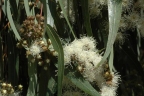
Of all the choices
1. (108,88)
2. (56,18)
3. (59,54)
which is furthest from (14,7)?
(108,88)

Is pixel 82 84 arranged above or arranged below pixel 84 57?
below

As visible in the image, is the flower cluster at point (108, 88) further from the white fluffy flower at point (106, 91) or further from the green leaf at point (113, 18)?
the green leaf at point (113, 18)

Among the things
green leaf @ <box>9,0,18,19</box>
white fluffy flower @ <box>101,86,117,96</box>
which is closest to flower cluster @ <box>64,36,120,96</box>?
white fluffy flower @ <box>101,86,117,96</box>

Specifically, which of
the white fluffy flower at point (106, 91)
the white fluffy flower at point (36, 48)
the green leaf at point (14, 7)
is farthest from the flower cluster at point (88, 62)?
the green leaf at point (14, 7)

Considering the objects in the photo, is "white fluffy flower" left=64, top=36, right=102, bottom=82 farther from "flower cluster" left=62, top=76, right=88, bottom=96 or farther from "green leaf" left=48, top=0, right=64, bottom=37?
"green leaf" left=48, top=0, right=64, bottom=37

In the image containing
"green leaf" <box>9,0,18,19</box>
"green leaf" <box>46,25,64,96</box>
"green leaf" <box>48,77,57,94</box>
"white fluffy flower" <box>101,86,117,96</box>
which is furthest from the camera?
"green leaf" <box>9,0,18,19</box>

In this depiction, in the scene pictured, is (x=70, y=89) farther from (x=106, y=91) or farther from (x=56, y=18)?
(x=56, y=18)

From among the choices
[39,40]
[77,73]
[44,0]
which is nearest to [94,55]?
[77,73]

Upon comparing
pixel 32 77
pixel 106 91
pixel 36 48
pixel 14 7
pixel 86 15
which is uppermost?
pixel 14 7

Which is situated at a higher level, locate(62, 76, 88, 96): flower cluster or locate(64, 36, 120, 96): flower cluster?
locate(64, 36, 120, 96): flower cluster

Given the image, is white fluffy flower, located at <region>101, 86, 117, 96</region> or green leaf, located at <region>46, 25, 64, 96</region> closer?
green leaf, located at <region>46, 25, 64, 96</region>
